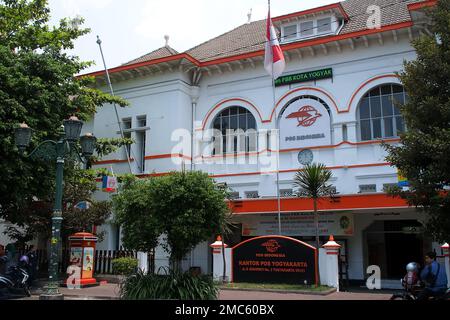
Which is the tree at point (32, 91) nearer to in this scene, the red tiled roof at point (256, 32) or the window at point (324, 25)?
the red tiled roof at point (256, 32)

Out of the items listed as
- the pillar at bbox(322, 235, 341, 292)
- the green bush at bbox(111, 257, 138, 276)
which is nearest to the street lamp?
the green bush at bbox(111, 257, 138, 276)

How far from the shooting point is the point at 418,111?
35.4 feet

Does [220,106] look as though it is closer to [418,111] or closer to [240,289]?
[240,289]

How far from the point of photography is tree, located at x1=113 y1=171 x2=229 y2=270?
1064 cm

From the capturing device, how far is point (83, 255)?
55.1 feet

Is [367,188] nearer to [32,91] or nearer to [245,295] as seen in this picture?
[245,295]

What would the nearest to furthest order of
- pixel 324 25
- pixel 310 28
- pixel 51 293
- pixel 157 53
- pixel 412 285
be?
pixel 412 285
pixel 51 293
pixel 324 25
pixel 310 28
pixel 157 53

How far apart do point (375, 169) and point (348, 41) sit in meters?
5.72

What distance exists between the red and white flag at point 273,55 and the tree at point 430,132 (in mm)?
7592

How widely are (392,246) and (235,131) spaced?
882 centimetres

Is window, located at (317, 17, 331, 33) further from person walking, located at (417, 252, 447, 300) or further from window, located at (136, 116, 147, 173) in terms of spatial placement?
person walking, located at (417, 252, 447, 300)

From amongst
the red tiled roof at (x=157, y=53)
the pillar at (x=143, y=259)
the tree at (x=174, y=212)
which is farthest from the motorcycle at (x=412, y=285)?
the red tiled roof at (x=157, y=53)

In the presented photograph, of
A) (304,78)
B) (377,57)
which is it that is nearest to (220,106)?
(304,78)

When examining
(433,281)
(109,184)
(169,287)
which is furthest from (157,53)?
(433,281)
